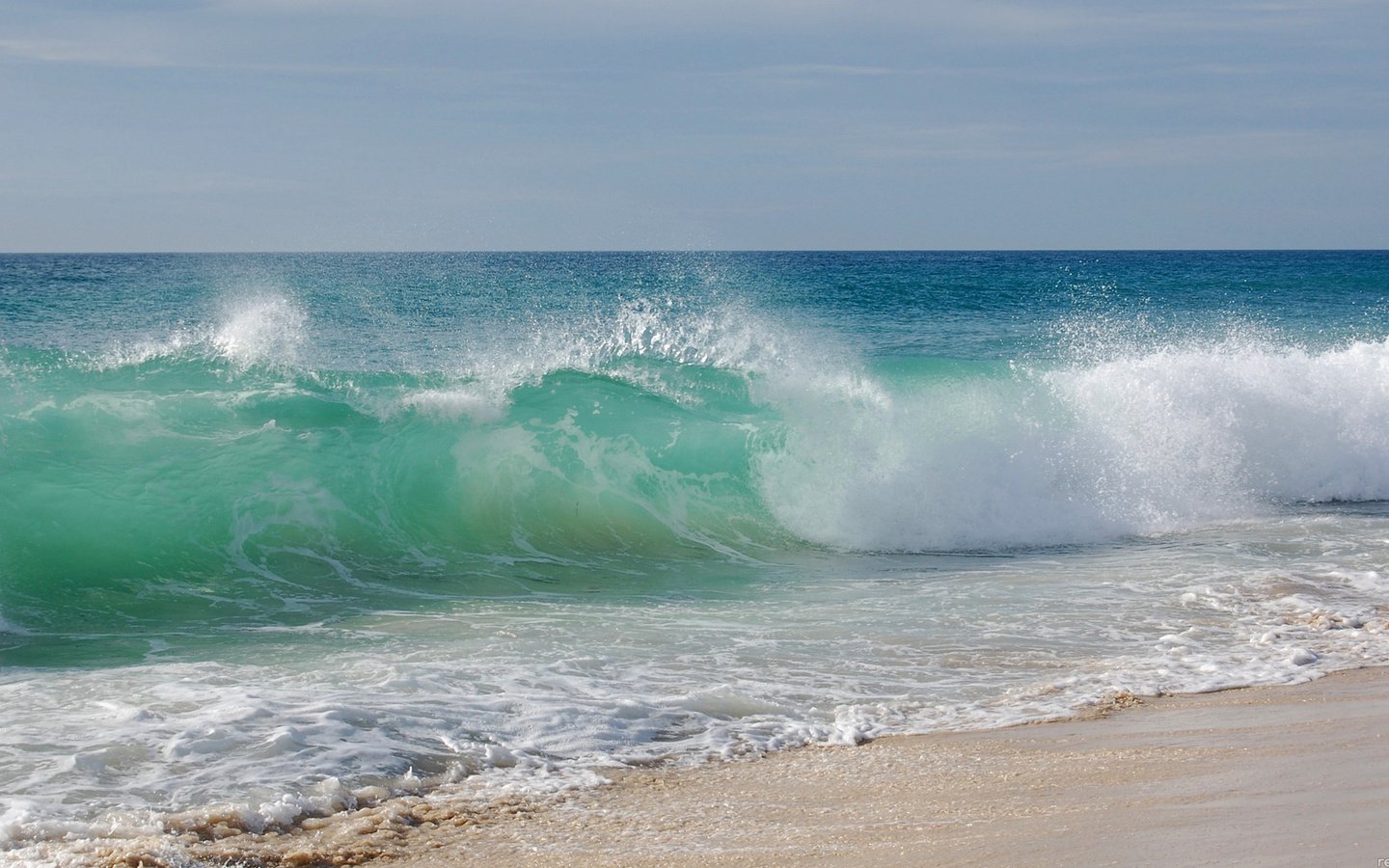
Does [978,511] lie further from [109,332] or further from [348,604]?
[109,332]

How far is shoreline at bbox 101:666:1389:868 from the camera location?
11.2 ft

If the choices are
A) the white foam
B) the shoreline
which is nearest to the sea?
the white foam

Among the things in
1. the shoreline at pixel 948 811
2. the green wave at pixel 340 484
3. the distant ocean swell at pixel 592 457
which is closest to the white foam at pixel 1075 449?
the distant ocean swell at pixel 592 457

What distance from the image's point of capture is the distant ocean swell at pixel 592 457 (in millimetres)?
8281

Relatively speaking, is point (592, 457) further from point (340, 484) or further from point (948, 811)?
point (948, 811)

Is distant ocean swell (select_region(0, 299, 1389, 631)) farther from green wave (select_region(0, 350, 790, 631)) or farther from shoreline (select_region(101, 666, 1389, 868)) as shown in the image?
shoreline (select_region(101, 666, 1389, 868))

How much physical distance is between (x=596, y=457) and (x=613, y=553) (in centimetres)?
192

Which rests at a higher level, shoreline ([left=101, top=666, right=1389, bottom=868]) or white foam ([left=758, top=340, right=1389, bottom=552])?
white foam ([left=758, top=340, right=1389, bottom=552])

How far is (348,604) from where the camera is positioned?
7.07 meters

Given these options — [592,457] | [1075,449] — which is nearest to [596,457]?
[592,457]

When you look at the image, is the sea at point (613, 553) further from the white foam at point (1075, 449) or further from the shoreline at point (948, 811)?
the shoreline at point (948, 811)

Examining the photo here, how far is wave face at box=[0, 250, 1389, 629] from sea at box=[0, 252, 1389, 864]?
4 centimetres

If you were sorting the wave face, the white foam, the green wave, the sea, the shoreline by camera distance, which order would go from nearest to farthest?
the shoreline < the sea < the green wave < the wave face < the white foam

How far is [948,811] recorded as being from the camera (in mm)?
3742
